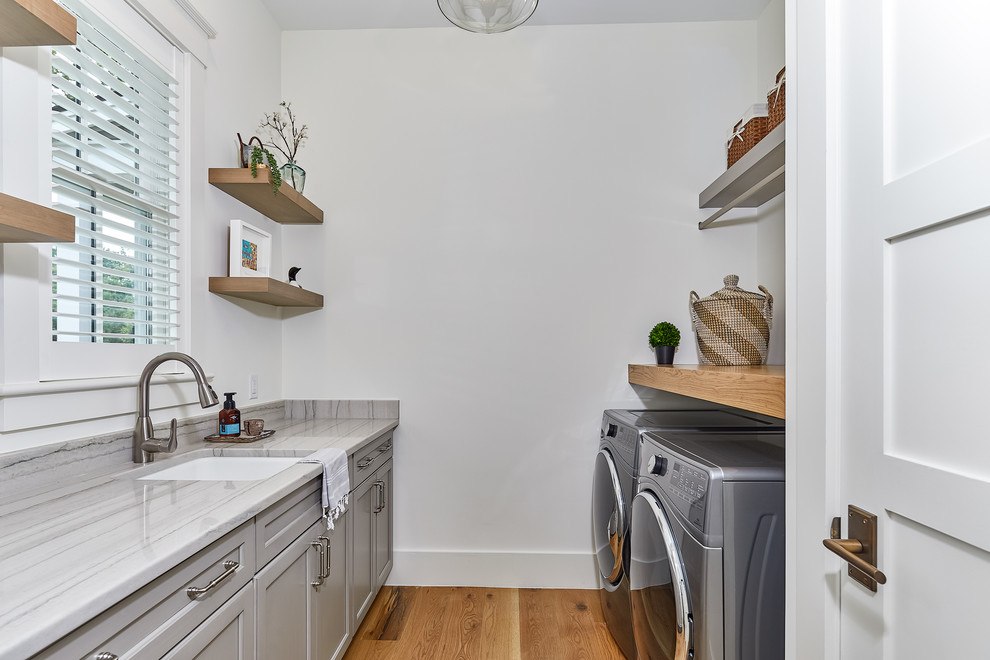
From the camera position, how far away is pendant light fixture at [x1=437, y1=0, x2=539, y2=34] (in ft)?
5.85

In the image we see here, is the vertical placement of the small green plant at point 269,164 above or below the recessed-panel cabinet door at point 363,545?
above

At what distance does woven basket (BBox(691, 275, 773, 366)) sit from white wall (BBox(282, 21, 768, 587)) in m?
0.41

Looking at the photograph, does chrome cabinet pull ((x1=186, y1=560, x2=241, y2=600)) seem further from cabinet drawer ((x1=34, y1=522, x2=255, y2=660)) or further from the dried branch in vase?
the dried branch in vase

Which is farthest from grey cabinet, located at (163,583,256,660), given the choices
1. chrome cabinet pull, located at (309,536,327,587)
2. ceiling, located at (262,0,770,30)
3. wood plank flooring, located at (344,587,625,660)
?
ceiling, located at (262,0,770,30)

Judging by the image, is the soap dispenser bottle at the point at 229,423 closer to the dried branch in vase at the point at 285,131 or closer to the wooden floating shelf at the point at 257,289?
the wooden floating shelf at the point at 257,289

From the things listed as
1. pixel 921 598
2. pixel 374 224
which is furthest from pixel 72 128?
pixel 921 598

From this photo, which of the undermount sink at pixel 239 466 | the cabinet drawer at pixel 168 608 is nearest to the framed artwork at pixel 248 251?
the undermount sink at pixel 239 466

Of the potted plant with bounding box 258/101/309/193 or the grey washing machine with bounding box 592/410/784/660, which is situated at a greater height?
the potted plant with bounding box 258/101/309/193

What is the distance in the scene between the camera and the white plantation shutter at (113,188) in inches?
57.2

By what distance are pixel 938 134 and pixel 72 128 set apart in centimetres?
191

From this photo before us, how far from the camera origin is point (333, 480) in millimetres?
1735

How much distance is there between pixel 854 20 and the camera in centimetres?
96

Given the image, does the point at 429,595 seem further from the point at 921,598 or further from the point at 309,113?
the point at 309,113

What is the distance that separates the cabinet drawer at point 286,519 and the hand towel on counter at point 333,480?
31 millimetres
